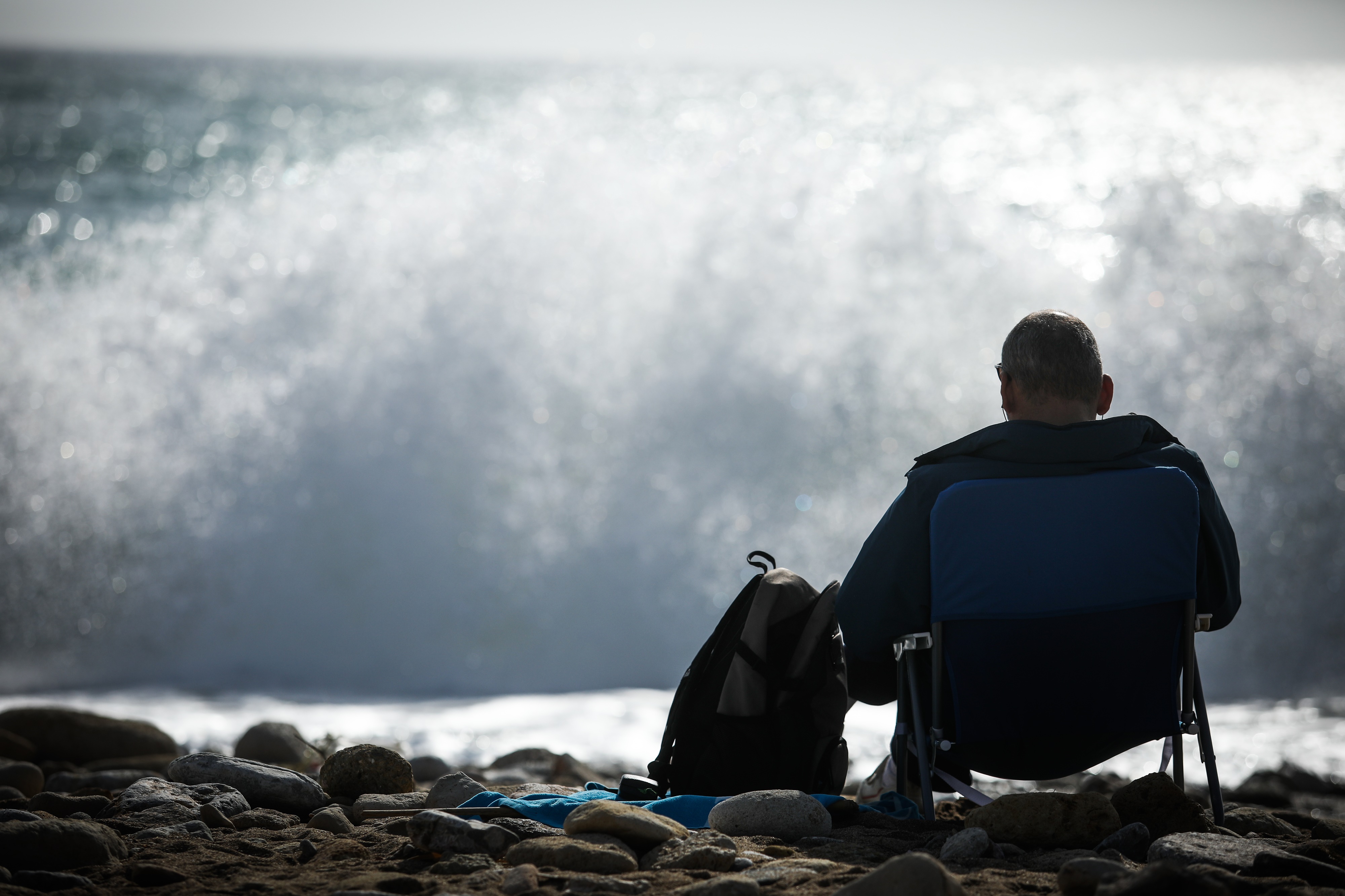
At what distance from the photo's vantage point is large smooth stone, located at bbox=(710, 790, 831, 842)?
2434mm

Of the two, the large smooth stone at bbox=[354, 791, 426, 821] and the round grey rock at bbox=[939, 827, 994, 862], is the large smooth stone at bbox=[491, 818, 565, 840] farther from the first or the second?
the round grey rock at bbox=[939, 827, 994, 862]

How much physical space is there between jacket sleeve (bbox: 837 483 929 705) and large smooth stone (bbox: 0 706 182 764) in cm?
308

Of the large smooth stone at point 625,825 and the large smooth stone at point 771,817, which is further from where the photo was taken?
the large smooth stone at point 771,817

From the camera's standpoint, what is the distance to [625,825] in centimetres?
225

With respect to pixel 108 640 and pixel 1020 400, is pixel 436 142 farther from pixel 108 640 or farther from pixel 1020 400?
pixel 1020 400

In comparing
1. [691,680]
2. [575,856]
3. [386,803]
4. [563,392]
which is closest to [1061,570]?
[691,680]

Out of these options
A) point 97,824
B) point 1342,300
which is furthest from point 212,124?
point 97,824

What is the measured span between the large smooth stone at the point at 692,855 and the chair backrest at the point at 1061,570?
648 millimetres

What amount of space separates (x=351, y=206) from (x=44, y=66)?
33.9 m

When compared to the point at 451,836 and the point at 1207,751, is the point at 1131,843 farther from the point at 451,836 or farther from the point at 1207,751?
the point at 451,836

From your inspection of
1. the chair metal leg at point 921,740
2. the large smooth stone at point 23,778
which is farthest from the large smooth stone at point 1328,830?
the large smooth stone at point 23,778

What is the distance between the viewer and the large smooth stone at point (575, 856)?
2.11 m

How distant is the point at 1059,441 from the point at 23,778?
339cm

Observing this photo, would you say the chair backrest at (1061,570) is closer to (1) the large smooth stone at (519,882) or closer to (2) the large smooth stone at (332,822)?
(1) the large smooth stone at (519,882)
